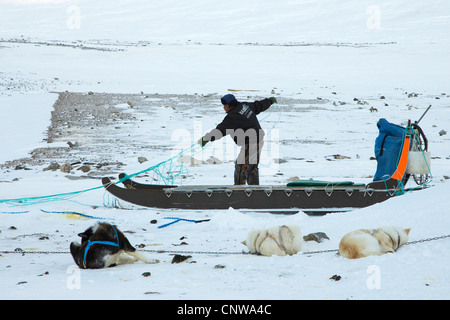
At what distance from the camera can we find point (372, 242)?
176 inches

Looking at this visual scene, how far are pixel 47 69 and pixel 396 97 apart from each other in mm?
15515

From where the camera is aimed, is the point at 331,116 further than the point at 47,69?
No

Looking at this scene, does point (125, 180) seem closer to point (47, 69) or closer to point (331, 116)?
point (331, 116)

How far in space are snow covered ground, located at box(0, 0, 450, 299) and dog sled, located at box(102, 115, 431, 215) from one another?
175mm

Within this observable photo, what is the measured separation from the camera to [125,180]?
7758mm

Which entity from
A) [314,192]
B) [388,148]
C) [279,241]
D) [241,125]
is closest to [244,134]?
[241,125]

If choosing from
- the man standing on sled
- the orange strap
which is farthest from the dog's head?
the orange strap

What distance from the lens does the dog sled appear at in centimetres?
716

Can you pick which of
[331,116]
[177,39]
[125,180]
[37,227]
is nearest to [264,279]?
[37,227]

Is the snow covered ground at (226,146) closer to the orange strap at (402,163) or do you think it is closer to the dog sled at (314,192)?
the dog sled at (314,192)

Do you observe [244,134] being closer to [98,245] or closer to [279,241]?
[279,241]

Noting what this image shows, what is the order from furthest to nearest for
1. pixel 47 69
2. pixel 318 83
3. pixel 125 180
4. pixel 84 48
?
pixel 84 48 → pixel 47 69 → pixel 318 83 → pixel 125 180

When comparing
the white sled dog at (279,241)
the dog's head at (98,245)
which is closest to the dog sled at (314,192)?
the white sled dog at (279,241)

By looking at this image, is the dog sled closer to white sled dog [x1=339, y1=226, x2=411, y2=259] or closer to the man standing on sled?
the man standing on sled
